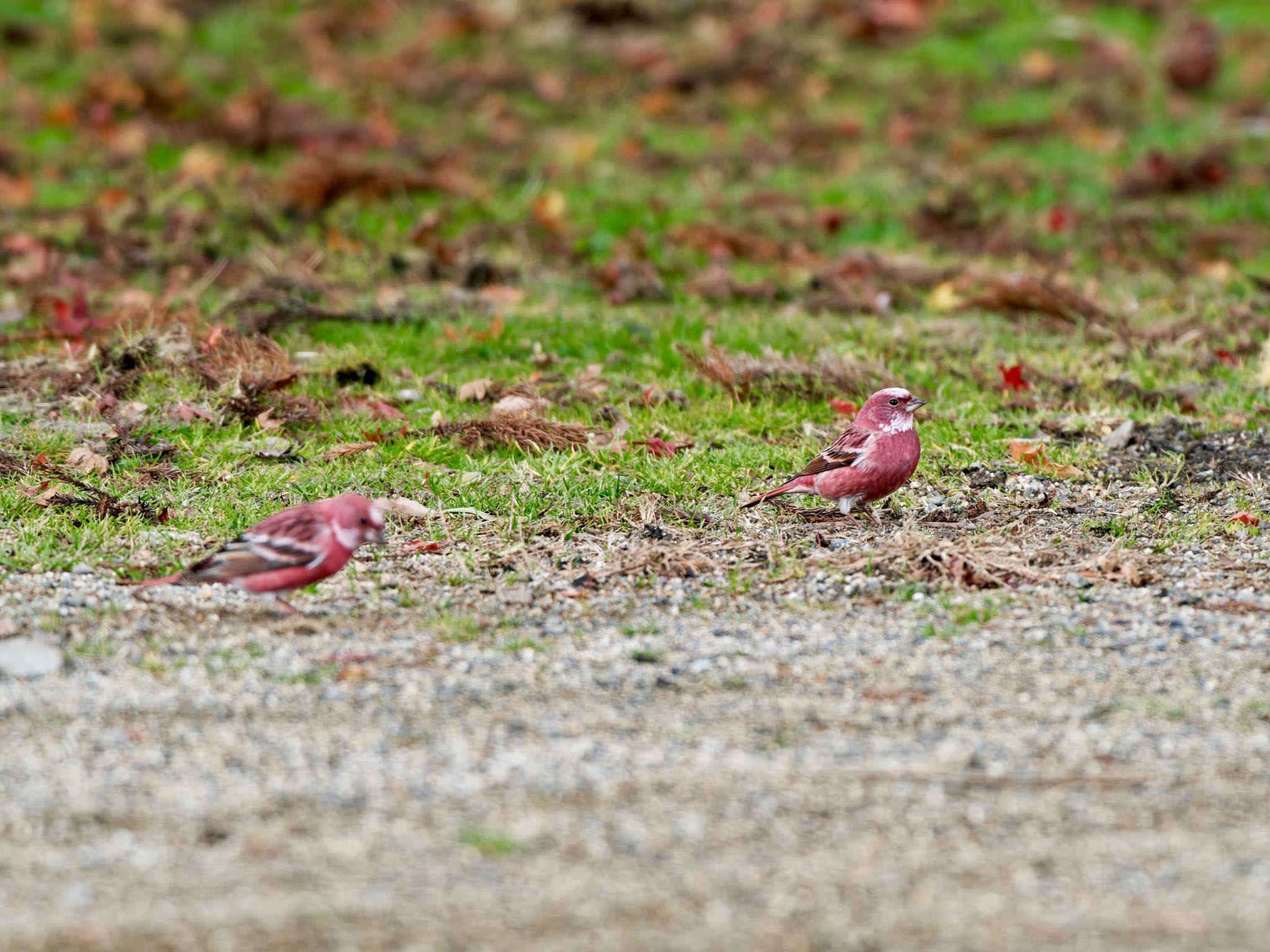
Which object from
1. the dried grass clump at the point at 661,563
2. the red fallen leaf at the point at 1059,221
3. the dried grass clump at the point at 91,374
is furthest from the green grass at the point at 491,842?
the red fallen leaf at the point at 1059,221

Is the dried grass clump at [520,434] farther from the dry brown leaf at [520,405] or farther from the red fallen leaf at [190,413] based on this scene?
the red fallen leaf at [190,413]

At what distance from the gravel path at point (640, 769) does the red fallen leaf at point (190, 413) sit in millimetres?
2032

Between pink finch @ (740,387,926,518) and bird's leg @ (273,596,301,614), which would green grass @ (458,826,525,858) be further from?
pink finch @ (740,387,926,518)

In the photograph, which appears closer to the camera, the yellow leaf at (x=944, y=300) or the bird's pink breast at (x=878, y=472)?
the bird's pink breast at (x=878, y=472)

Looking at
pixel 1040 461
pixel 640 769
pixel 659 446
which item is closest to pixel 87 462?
pixel 659 446

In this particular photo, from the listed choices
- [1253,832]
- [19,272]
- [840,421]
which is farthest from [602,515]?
[19,272]

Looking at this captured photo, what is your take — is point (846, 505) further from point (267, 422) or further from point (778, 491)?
point (267, 422)

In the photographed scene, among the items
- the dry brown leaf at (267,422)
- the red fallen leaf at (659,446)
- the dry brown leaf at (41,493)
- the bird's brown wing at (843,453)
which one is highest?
the bird's brown wing at (843,453)

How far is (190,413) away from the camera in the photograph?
25.9ft

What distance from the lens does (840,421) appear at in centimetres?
825

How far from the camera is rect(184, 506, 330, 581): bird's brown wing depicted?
5668 mm

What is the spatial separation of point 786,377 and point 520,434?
5.39ft

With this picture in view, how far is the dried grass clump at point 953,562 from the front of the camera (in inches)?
241

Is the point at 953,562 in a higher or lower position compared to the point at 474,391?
higher
